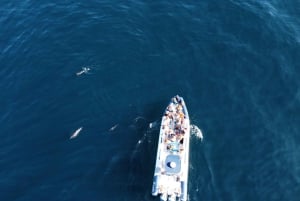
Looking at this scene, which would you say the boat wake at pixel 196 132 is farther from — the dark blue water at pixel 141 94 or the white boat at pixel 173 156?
the white boat at pixel 173 156

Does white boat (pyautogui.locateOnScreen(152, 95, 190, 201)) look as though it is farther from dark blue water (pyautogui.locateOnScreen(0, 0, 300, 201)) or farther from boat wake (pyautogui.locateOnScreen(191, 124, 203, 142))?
dark blue water (pyautogui.locateOnScreen(0, 0, 300, 201))

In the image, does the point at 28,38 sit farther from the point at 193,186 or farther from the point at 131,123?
the point at 193,186

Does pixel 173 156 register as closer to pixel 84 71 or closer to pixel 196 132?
pixel 196 132

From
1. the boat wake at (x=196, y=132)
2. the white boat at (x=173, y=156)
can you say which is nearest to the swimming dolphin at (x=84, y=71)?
the white boat at (x=173, y=156)

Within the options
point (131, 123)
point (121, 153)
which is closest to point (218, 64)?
point (131, 123)

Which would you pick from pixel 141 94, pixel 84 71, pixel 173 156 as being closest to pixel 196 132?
pixel 173 156

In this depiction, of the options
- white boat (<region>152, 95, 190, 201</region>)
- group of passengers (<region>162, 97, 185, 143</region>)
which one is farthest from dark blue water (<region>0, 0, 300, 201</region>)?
group of passengers (<region>162, 97, 185, 143</region>)
